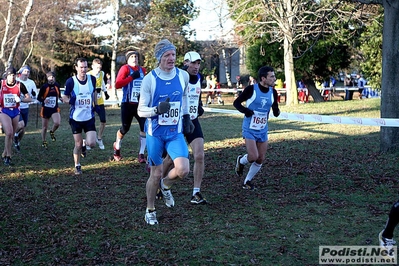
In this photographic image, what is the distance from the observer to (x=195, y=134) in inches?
320

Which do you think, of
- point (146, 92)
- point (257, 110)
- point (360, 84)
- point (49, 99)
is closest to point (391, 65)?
point (257, 110)

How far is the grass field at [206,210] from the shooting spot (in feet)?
19.2

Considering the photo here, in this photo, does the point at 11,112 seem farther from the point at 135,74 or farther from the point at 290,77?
the point at 290,77

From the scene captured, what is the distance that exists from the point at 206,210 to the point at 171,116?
1.54 meters

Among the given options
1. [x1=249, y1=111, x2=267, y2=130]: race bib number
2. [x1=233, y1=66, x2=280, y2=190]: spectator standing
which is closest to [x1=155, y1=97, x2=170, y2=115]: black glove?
[x1=233, y1=66, x2=280, y2=190]: spectator standing

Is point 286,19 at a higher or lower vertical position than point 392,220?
higher

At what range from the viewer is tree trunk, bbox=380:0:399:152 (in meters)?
11.3

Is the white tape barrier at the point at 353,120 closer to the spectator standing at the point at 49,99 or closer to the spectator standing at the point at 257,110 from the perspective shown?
the spectator standing at the point at 257,110

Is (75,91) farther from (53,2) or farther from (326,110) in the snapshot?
(53,2)

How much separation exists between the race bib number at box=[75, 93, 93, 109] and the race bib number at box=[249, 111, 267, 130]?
11.4 ft

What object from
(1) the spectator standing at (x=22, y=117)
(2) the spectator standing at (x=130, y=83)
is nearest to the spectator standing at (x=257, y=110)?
(2) the spectator standing at (x=130, y=83)

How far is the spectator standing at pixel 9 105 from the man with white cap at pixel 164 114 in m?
6.12

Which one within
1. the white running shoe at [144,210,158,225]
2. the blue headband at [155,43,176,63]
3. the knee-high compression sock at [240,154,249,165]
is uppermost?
the blue headband at [155,43,176,63]

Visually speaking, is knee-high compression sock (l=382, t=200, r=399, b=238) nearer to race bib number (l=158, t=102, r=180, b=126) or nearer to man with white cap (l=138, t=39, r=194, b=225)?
man with white cap (l=138, t=39, r=194, b=225)
